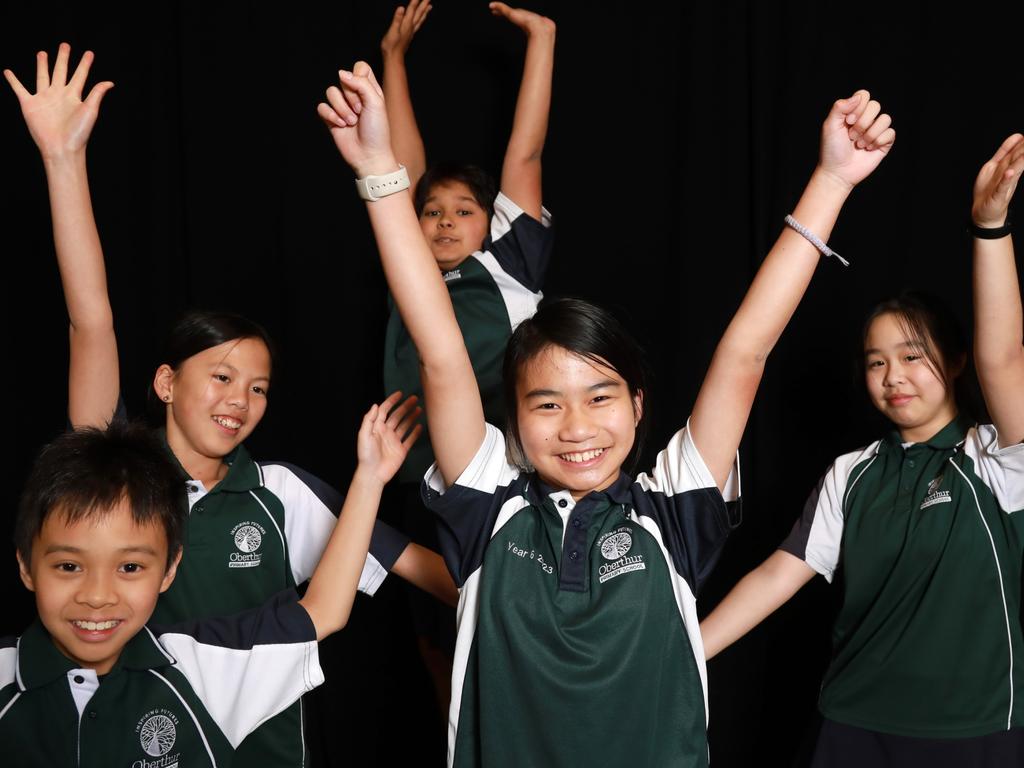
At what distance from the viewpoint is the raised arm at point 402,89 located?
2.61 m

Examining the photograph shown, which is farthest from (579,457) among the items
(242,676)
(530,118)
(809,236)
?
(530,118)

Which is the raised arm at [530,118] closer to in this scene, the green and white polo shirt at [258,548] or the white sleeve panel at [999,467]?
the green and white polo shirt at [258,548]

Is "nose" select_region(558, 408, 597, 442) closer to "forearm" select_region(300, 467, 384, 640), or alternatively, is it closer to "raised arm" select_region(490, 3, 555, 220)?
"forearm" select_region(300, 467, 384, 640)

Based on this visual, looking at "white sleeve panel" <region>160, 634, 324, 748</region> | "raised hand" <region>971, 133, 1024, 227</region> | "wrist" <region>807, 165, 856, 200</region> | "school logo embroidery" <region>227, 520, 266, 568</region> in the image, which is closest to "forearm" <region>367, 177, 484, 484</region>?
"white sleeve panel" <region>160, 634, 324, 748</region>

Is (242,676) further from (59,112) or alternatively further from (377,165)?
(59,112)

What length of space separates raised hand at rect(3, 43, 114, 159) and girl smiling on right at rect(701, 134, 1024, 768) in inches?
57.6

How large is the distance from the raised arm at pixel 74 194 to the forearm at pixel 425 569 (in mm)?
606

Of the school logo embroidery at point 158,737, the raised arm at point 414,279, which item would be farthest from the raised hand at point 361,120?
the school logo embroidery at point 158,737

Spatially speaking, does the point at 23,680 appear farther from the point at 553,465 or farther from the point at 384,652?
the point at 384,652

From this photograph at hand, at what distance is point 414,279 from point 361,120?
9.5 inches

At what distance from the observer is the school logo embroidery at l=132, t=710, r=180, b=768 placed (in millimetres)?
1413

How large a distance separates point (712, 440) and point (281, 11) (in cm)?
191

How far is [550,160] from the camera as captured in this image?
280 centimetres

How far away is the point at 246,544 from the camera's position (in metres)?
1.89
